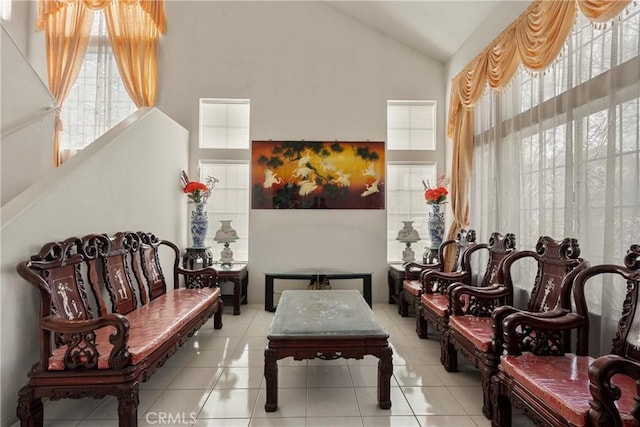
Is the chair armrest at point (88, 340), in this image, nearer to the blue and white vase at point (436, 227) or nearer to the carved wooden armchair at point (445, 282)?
the carved wooden armchair at point (445, 282)

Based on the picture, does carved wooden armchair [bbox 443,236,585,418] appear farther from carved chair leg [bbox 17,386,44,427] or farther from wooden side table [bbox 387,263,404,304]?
carved chair leg [bbox 17,386,44,427]

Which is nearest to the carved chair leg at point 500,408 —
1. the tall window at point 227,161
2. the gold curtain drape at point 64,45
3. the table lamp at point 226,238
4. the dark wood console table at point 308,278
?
the dark wood console table at point 308,278

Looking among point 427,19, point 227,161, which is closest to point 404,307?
point 227,161

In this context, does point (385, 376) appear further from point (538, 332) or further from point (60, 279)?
point (60, 279)

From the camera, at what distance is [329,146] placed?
5.30m

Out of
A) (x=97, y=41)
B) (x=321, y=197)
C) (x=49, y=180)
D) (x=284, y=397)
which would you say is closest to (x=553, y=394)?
(x=284, y=397)

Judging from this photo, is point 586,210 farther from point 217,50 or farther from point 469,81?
point 217,50

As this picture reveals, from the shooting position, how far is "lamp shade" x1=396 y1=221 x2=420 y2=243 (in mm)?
5004

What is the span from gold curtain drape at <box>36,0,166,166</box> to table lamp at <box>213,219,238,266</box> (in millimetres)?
2376

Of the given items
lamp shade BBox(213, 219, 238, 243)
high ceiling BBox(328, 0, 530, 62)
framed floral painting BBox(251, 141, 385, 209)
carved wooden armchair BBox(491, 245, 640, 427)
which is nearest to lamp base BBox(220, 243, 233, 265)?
lamp shade BBox(213, 219, 238, 243)

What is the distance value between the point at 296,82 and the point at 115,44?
2988 millimetres

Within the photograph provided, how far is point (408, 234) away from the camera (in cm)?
503

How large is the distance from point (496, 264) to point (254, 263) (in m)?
3.51

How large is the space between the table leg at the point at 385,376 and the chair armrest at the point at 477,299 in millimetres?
913
